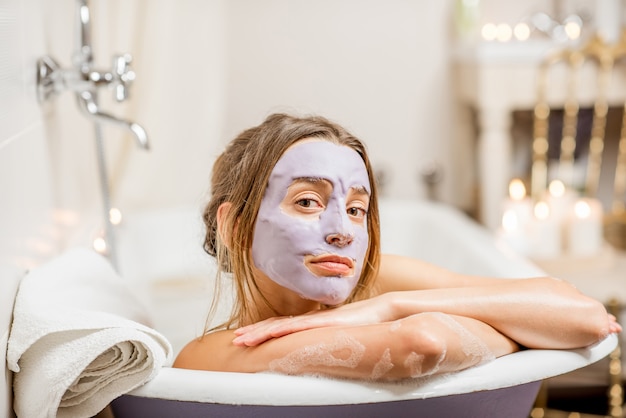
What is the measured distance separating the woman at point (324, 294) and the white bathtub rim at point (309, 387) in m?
0.02

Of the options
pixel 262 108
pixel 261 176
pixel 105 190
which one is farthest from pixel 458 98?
pixel 261 176

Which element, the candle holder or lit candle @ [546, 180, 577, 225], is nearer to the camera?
lit candle @ [546, 180, 577, 225]

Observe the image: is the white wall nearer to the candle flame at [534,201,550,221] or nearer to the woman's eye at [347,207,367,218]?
the woman's eye at [347,207,367,218]

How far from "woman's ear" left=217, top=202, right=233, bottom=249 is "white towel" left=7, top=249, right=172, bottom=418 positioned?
6.1 inches

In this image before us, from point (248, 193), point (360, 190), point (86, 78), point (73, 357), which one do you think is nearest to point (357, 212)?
point (360, 190)

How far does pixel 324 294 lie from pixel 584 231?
1608mm

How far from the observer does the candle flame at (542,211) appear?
101 inches

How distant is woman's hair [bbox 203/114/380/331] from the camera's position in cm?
116

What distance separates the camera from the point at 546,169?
301cm

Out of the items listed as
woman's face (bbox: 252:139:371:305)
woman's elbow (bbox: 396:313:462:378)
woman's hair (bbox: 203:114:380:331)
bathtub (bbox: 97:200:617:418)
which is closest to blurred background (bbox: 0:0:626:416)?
woman's hair (bbox: 203:114:380:331)

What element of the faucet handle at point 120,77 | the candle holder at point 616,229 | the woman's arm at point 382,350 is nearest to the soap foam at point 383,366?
the woman's arm at point 382,350

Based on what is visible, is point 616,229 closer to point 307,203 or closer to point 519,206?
point 519,206

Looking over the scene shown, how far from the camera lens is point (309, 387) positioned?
1063 millimetres

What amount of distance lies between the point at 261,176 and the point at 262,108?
1.91 m
